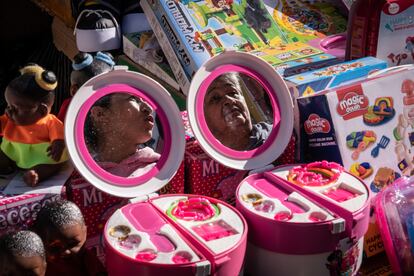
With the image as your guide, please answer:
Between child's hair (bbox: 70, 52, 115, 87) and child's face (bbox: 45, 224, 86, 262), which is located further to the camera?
child's hair (bbox: 70, 52, 115, 87)

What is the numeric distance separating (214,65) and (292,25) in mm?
855

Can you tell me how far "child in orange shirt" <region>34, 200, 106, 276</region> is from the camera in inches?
43.0

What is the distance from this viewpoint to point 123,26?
83.8 inches

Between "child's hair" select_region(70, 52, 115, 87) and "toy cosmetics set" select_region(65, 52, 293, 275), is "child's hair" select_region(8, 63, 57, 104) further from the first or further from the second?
"child's hair" select_region(70, 52, 115, 87)

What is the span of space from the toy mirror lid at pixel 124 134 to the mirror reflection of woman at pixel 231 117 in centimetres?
10

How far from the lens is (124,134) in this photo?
51.2 inches

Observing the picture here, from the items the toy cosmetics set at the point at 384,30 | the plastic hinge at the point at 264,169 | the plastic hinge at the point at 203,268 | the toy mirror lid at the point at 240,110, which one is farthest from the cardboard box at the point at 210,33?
the plastic hinge at the point at 203,268

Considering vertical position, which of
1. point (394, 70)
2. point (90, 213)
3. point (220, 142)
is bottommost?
point (90, 213)

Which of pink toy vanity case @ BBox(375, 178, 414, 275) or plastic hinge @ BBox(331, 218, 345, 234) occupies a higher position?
plastic hinge @ BBox(331, 218, 345, 234)

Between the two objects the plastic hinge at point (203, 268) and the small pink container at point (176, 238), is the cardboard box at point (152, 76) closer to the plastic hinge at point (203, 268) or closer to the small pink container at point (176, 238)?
the small pink container at point (176, 238)

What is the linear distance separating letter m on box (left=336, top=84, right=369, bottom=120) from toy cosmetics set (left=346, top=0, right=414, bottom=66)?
1.26 ft

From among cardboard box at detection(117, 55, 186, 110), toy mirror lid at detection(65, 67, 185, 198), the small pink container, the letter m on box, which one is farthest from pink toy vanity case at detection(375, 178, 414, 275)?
cardboard box at detection(117, 55, 186, 110)

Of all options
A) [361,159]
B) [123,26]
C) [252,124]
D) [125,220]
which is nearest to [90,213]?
[125,220]

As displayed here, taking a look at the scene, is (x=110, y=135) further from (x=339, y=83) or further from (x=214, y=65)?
(x=339, y=83)
